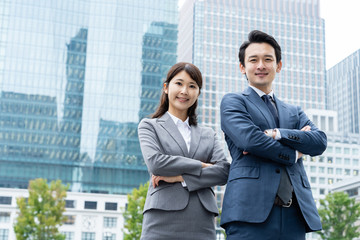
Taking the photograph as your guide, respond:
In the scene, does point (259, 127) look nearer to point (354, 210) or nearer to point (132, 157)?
point (354, 210)

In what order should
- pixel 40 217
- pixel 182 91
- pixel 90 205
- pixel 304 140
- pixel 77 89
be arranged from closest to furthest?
1. pixel 304 140
2. pixel 182 91
3. pixel 40 217
4. pixel 90 205
5. pixel 77 89

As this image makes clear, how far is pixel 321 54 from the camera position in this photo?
8575 centimetres

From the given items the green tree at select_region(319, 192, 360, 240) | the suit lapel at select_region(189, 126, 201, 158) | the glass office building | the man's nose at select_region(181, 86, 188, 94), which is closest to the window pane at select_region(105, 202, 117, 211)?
the glass office building

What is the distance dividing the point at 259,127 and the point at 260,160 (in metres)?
0.22

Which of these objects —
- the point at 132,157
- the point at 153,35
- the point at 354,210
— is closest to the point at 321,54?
the point at 153,35

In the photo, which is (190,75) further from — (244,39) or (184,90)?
(244,39)

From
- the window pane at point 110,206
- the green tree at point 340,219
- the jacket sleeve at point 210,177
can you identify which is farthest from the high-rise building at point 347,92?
the jacket sleeve at point 210,177

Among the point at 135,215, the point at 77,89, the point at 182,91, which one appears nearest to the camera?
the point at 182,91

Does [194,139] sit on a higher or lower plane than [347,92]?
lower

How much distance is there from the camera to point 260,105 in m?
2.93

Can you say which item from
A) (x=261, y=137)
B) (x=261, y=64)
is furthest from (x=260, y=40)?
(x=261, y=137)

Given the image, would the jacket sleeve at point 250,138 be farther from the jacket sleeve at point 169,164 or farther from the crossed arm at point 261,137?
the jacket sleeve at point 169,164

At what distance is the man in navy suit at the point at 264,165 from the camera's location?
8.39ft

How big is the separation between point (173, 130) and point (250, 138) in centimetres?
65
